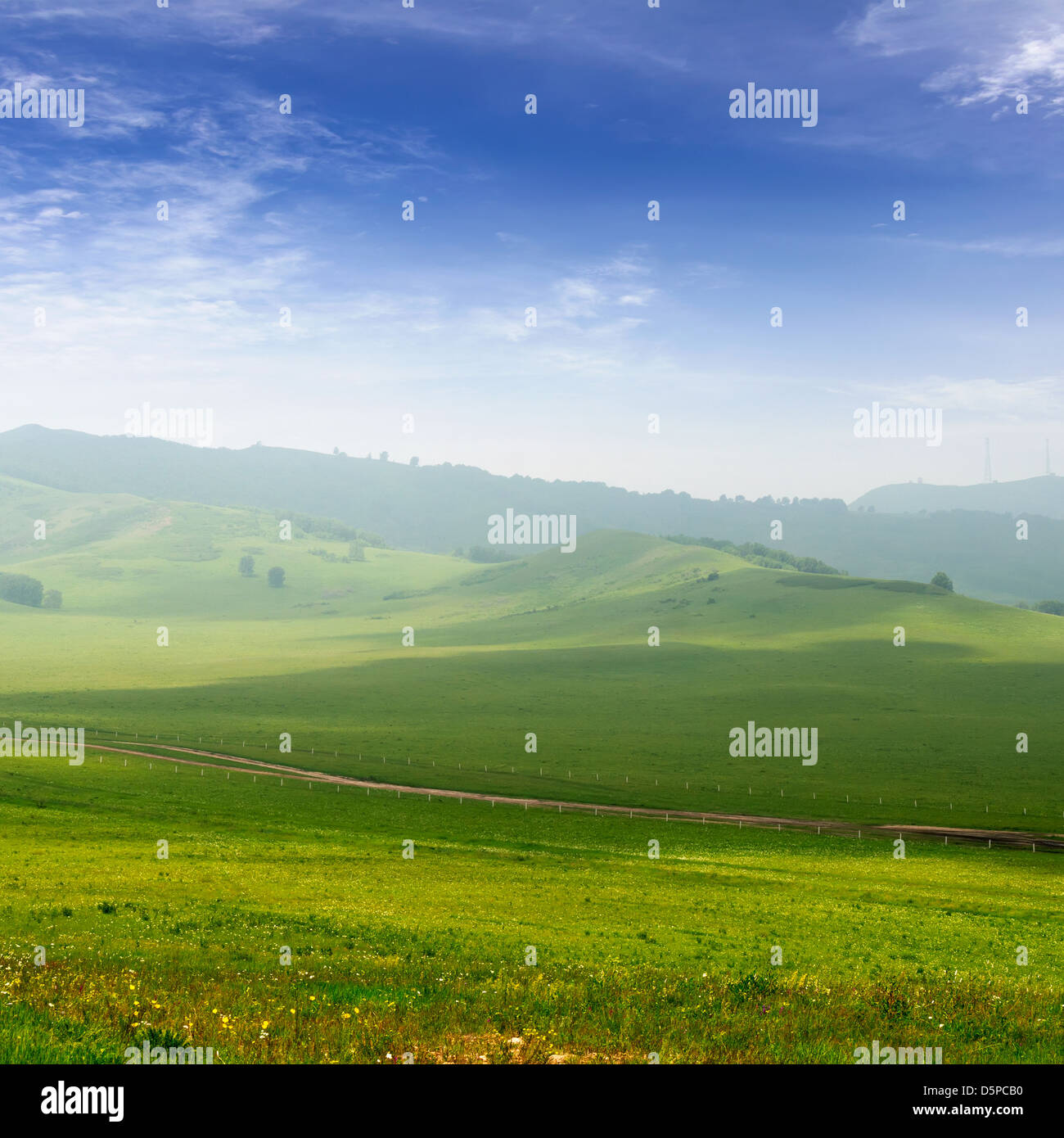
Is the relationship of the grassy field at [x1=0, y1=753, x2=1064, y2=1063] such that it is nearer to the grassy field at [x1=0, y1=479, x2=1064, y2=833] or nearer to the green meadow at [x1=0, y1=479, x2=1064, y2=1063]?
the green meadow at [x1=0, y1=479, x2=1064, y2=1063]

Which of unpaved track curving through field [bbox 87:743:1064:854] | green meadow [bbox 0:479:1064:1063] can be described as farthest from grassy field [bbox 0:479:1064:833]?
unpaved track curving through field [bbox 87:743:1064:854]

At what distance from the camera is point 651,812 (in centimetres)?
7638

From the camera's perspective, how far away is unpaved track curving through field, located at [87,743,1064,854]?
67938mm

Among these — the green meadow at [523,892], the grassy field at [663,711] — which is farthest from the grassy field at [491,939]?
the grassy field at [663,711]

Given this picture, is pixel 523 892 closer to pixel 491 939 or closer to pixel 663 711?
pixel 491 939

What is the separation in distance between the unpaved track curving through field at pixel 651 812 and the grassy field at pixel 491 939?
707cm

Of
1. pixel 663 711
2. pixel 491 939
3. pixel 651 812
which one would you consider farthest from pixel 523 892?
pixel 663 711

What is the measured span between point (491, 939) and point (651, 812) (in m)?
52.7

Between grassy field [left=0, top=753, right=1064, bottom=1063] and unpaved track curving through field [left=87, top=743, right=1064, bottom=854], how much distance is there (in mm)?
7068

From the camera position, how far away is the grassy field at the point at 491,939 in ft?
39.7

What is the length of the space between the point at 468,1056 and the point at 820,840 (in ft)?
190

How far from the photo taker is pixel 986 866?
54.5 m

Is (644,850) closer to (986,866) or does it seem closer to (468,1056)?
(986,866)
